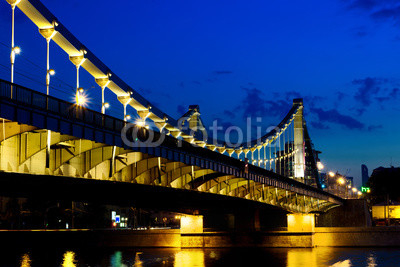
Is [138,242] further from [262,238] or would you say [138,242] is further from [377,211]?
[377,211]

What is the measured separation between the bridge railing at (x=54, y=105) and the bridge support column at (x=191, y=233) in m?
45.5

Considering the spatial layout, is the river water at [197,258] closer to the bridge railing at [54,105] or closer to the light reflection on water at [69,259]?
the light reflection on water at [69,259]

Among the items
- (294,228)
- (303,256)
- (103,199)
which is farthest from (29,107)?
(294,228)

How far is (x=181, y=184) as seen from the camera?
136ft

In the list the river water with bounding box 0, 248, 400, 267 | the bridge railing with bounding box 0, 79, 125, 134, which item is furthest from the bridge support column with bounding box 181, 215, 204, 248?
the bridge railing with bounding box 0, 79, 125, 134

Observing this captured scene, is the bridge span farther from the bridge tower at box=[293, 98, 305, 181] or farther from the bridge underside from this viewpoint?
the bridge tower at box=[293, 98, 305, 181]

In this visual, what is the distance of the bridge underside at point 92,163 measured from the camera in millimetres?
23230

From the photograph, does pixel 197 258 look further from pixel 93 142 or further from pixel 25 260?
pixel 93 142

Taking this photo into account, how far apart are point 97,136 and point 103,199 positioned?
13.6 metres

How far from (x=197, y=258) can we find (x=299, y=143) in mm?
64329

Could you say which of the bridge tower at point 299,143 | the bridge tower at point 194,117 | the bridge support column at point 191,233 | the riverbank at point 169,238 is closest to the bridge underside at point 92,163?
the bridge support column at point 191,233

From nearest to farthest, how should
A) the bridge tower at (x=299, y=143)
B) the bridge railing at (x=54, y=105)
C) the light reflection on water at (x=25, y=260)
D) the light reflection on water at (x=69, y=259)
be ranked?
the bridge railing at (x=54, y=105)
the light reflection on water at (x=69, y=259)
the light reflection on water at (x=25, y=260)
the bridge tower at (x=299, y=143)

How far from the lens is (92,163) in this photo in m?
28.5

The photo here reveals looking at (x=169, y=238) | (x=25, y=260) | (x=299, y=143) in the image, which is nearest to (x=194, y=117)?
(x=169, y=238)
